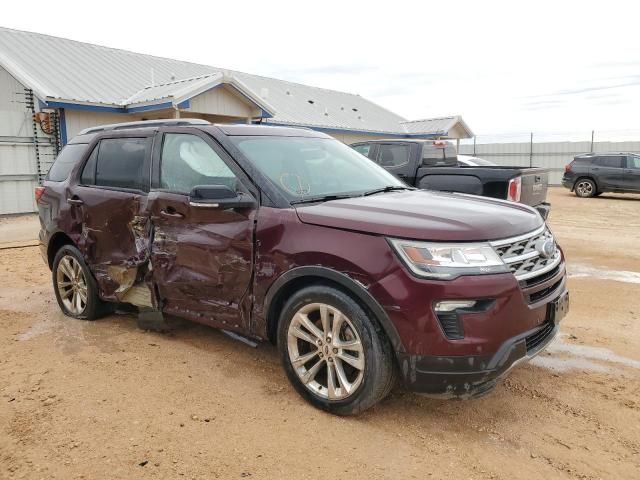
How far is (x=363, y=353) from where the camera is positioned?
9.86ft

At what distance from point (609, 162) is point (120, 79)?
57.8 feet

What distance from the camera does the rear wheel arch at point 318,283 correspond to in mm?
2912

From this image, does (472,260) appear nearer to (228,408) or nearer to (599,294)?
(228,408)

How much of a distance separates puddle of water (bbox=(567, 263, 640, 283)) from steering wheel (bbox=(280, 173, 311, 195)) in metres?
4.63

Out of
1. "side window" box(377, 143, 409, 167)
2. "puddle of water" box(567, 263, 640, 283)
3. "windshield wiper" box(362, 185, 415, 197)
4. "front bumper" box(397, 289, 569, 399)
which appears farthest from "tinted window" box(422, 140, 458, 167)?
"front bumper" box(397, 289, 569, 399)

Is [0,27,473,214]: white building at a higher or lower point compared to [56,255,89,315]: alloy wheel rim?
higher

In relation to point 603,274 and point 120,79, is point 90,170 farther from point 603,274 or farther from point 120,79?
point 120,79

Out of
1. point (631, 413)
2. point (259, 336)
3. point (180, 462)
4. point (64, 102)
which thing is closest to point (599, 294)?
point (631, 413)

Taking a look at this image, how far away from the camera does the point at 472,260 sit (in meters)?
2.88

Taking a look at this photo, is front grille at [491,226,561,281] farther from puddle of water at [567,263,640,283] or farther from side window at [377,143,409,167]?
side window at [377,143,409,167]

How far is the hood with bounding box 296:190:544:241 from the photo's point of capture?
2.92 m

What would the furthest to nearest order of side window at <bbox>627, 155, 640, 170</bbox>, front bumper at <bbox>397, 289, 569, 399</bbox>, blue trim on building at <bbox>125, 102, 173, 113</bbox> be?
side window at <bbox>627, 155, 640, 170</bbox> < blue trim on building at <bbox>125, 102, 173, 113</bbox> < front bumper at <bbox>397, 289, 569, 399</bbox>

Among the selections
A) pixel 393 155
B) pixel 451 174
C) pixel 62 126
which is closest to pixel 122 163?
pixel 451 174

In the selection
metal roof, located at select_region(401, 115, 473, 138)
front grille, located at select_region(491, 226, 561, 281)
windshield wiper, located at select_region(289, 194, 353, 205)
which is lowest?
front grille, located at select_region(491, 226, 561, 281)
